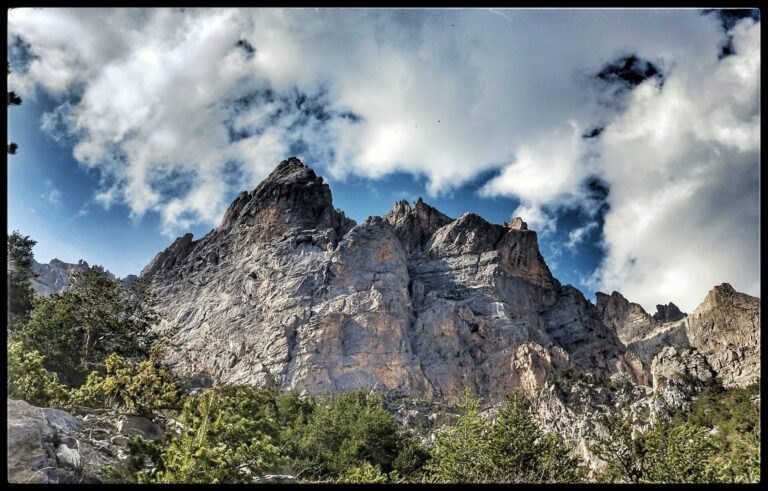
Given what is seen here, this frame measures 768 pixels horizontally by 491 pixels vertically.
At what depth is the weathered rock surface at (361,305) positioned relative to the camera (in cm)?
8400

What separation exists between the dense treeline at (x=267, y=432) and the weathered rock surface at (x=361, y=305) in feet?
145

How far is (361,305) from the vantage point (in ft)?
293

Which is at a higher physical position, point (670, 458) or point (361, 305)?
point (361, 305)

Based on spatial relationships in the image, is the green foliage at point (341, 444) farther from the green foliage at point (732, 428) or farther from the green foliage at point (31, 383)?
the green foliage at point (732, 428)

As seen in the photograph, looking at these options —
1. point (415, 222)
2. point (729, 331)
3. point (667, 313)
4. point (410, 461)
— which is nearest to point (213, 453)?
point (410, 461)

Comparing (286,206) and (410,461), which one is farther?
(286,206)

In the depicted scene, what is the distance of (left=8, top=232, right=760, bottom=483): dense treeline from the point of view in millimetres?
12344

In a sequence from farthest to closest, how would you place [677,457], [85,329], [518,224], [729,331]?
1. [518,224]
2. [729,331]
3. [85,329]
4. [677,457]

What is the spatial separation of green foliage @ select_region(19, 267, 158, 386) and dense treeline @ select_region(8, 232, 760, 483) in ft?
0.24

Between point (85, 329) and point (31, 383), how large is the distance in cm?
1687

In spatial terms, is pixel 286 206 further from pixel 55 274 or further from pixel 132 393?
pixel 132 393

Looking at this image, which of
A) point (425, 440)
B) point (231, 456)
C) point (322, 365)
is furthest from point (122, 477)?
point (322, 365)

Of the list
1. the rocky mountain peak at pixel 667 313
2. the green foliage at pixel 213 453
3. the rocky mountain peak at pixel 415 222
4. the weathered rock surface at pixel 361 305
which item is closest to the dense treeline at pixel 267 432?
the green foliage at pixel 213 453
